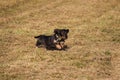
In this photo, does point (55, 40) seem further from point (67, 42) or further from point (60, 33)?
point (67, 42)

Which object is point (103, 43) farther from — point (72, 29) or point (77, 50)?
point (72, 29)

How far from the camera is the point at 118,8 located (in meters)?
24.3

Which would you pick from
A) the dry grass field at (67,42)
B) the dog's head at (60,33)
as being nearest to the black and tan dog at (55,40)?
the dog's head at (60,33)

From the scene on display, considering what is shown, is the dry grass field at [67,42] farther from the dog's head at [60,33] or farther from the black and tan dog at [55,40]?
the dog's head at [60,33]

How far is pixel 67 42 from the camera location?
1431cm

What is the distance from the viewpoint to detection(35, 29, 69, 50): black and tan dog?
→ 12.3 metres

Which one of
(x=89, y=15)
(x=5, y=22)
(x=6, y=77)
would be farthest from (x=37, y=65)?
(x=89, y=15)

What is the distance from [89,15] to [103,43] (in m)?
7.41

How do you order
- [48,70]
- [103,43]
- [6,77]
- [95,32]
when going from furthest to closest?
[95,32]
[103,43]
[48,70]
[6,77]

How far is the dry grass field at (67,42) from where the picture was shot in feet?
35.2

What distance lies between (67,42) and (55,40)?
193cm

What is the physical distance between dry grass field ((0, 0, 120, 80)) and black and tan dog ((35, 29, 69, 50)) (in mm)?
235

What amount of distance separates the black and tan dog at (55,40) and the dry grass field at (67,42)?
235 mm

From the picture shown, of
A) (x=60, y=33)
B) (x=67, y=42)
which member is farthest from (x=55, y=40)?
(x=67, y=42)
